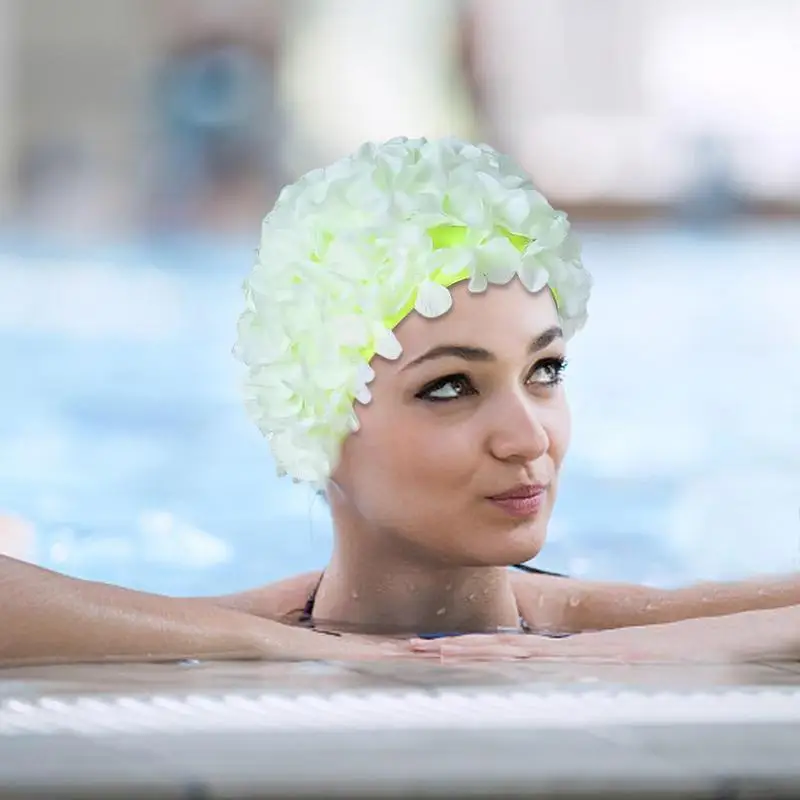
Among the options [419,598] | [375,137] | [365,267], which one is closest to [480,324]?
[365,267]

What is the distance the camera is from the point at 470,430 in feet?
5.84

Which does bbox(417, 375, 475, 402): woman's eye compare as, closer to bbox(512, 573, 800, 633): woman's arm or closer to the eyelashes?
the eyelashes

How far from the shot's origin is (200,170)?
324 inches

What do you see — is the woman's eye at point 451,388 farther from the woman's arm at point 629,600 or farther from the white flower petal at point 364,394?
the woman's arm at point 629,600

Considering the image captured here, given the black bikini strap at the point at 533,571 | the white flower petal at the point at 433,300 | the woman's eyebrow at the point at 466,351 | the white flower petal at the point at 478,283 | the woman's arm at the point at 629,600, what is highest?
Answer: the white flower petal at the point at 478,283

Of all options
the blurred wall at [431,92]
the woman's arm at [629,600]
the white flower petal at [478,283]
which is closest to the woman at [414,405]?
the white flower petal at [478,283]

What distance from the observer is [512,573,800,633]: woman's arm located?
207 centimetres

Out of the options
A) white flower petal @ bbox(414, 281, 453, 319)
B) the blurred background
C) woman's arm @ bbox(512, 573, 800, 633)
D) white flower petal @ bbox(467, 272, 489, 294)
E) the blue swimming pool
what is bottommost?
woman's arm @ bbox(512, 573, 800, 633)

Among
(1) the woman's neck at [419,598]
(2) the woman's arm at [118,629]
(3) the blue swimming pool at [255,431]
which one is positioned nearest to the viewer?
(2) the woman's arm at [118,629]

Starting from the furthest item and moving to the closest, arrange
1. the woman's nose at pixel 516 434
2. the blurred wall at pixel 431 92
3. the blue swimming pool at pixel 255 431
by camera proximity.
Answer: the blurred wall at pixel 431 92, the blue swimming pool at pixel 255 431, the woman's nose at pixel 516 434

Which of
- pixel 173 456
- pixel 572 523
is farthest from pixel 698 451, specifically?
pixel 173 456

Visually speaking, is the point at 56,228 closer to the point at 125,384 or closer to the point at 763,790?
the point at 125,384

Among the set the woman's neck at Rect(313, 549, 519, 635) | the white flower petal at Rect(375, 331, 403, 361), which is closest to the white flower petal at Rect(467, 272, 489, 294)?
the white flower petal at Rect(375, 331, 403, 361)

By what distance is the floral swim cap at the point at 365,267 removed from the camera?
1821 millimetres
